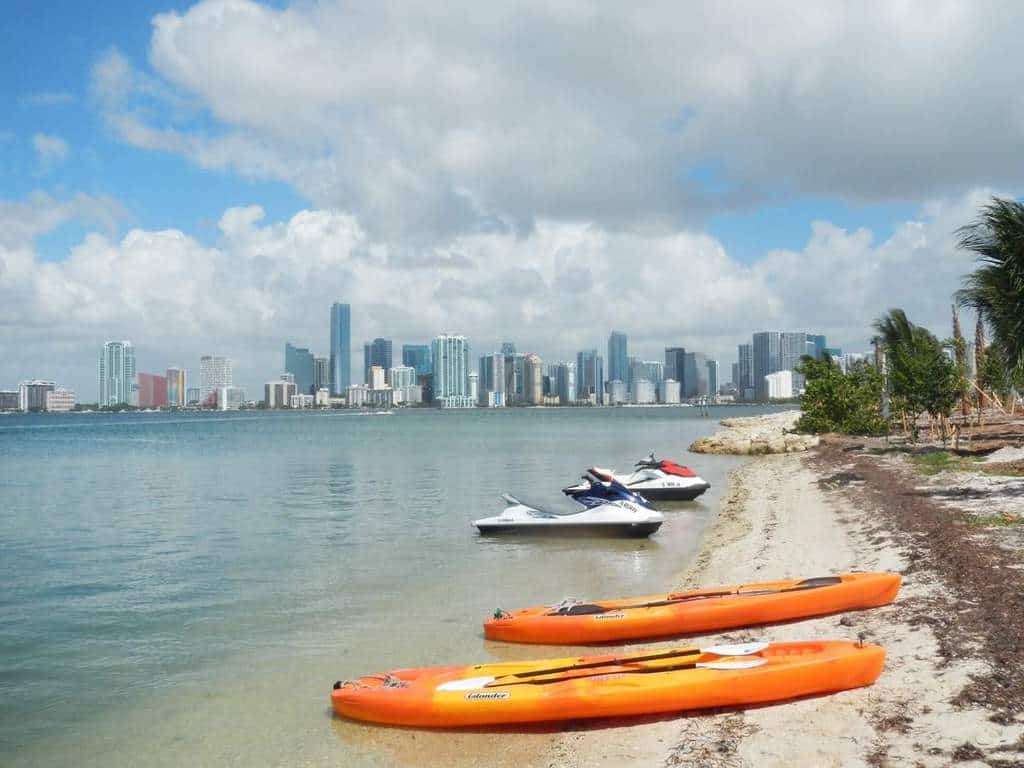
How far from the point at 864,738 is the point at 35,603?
46.1ft

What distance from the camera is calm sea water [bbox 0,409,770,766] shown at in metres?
8.69

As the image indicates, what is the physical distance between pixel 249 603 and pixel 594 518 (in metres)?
8.68

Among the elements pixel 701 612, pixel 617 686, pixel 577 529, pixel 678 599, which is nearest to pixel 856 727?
pixel 617 686

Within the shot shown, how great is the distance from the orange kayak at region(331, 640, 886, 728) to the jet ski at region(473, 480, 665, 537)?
36.0 ft

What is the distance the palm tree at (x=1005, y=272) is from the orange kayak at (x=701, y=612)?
12222mm

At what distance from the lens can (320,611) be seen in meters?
13.5

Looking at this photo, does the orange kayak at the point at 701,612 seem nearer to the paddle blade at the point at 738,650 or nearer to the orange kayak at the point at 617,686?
the orange kayak at the point at 617,686

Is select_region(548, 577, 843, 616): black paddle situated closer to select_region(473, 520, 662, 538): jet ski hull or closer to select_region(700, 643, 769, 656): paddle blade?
select_region(700, 643, 769, 656): paddle blade

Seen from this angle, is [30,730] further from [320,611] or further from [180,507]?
[180,507]

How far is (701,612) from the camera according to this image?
1059 centimetres

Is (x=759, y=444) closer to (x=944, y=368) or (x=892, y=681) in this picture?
(x=944, y=368)

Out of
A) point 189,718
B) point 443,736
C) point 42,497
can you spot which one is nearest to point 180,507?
point 42,497

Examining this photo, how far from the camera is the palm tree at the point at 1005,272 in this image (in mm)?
19281

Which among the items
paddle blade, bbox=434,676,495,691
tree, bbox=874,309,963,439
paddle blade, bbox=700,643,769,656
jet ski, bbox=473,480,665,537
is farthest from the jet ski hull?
tree, bbox=874,309,963,439
